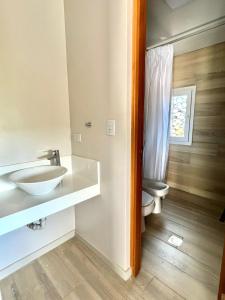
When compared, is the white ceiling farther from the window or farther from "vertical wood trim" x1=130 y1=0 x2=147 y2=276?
"vertical wood trim" x1=130 y1=0 x2=147 y2=276

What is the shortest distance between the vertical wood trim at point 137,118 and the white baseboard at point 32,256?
78 centimetres

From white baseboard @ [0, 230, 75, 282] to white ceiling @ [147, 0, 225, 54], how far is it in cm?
246

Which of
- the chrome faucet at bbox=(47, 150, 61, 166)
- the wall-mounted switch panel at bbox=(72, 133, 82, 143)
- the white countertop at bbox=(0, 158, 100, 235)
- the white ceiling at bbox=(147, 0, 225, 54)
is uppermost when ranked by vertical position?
the white ceiling at bbox=(147, 0, 225, 54)

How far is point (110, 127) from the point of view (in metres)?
1.25

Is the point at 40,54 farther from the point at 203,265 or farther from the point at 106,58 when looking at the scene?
the point at 203,265

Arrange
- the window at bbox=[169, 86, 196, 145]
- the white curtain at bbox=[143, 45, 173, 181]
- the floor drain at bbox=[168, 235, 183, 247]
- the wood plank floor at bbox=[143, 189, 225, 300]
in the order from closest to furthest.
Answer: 1. the wood plank floor at bbox=[143, 189, 225, 300]
2. the floor drain at bbox=[168, 235, 183, 247]
3. the white curtain at bbox=[143, 45, 173, 181]
4. the window at bbox=[169, 86, 196, 145]

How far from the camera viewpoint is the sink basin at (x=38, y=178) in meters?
1.12

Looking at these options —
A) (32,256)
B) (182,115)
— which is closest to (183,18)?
(182,115)

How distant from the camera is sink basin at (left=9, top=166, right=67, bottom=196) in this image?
1.12 m

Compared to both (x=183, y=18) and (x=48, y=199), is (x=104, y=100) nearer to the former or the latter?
(x=48, y=199)

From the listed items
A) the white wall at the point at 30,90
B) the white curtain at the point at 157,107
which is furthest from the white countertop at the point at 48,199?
the white curtain at the point at 157,107

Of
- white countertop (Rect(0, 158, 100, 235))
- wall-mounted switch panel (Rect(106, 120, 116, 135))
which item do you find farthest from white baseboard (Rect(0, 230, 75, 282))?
wall-mounted switch panel (Rect(106, 120, 116, 135))

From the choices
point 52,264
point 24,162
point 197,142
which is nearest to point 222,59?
point 197,142

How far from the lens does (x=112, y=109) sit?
4.00ft
